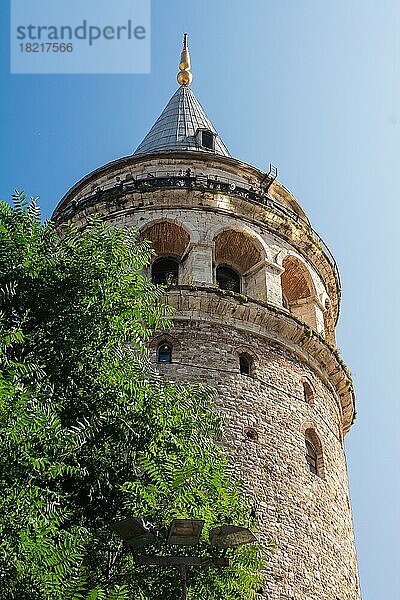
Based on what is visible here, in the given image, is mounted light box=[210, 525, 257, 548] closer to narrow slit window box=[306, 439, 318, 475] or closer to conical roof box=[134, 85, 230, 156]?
narrow slit window box=[306, 439, 318, 475]

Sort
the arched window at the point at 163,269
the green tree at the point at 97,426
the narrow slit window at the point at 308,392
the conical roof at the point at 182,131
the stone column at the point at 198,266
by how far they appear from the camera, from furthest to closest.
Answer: the conical roof at the point at 182,131
the arched window at the point at 163,269
the stone column at the point at 198,266
the narrow slit window at the point at 308,392
the green tree at the point at 97,426

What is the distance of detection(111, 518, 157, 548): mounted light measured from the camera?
8.28 metres

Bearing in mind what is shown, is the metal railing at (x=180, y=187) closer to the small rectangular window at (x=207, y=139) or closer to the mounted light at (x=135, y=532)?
the small rectangular window at (x=207, y=139)

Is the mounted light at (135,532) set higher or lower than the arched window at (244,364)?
lower

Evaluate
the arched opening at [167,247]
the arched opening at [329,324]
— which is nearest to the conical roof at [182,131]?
the arched opening at [167,247]

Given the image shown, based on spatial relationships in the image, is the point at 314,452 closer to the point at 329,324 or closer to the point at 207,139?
the point at 329,324

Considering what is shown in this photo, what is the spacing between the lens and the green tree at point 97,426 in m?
9.07

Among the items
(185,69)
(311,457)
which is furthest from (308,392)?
(185,69)

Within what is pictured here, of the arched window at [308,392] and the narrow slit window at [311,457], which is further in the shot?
the arched window at [308,392]

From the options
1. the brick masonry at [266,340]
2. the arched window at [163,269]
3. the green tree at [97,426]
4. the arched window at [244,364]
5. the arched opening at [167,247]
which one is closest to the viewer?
the green tree at [97,426]

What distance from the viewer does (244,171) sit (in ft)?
70.3

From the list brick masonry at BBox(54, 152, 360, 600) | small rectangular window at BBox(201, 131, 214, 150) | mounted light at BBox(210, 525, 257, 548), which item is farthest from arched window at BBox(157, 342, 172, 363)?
mounted light at BBox(210, 525, 257, 548)

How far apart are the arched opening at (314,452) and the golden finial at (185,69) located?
48.9 ft

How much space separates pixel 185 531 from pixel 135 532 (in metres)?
0.53
